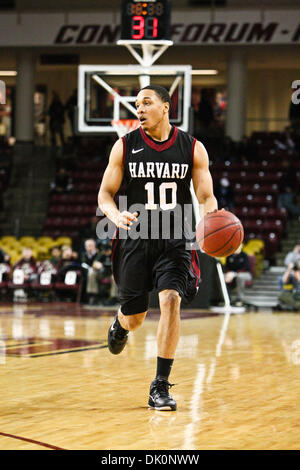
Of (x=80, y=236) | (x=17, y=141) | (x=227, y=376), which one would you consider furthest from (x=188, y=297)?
(x=17, y=141)

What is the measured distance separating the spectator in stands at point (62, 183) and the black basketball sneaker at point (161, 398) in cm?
1815

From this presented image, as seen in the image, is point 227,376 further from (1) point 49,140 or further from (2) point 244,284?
(1) point 49,140

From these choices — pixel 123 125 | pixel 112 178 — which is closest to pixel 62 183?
pixel 123 125

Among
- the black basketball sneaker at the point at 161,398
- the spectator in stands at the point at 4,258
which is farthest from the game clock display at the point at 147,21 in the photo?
the black basketball sneaker at the point at 161,398

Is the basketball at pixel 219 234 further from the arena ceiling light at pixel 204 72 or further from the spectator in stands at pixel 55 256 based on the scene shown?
the arena ceiling light at pixel 204 72

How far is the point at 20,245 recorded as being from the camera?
19.9m

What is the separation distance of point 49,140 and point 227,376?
2321 cm

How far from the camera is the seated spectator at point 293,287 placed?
1567 centimetres

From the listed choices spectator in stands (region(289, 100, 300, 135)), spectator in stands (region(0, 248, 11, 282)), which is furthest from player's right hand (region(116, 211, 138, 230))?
spectator in stands (region(289, 100, 300, 135))

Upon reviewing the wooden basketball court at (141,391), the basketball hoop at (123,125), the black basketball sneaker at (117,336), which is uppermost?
the basketball hoop at (123,125)

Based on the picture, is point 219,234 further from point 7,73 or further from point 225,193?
point 7,73

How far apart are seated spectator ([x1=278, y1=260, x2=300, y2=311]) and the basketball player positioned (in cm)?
1047

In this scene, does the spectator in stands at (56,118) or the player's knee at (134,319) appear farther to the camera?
the spectator in stands at (56,118)

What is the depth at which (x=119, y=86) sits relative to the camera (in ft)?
47.8
